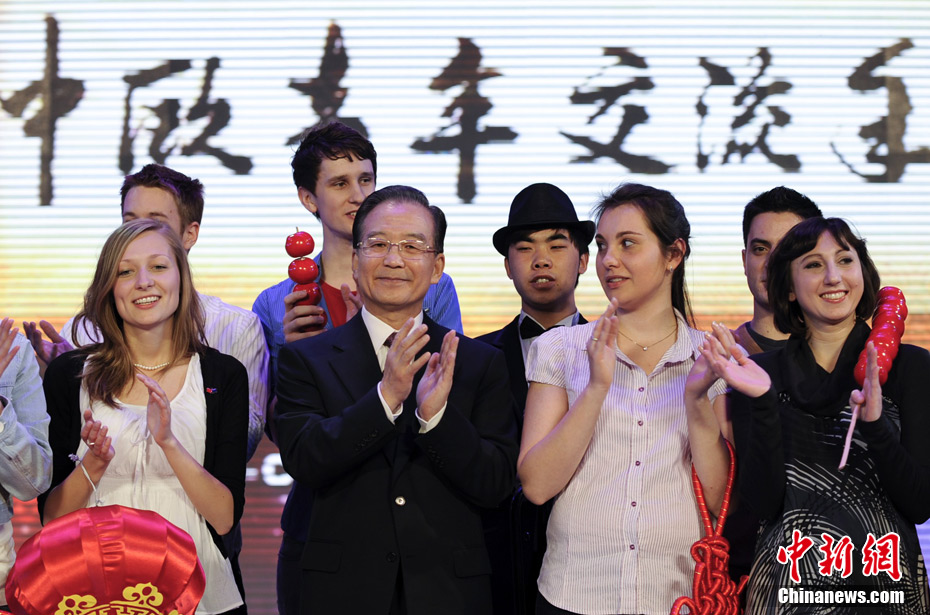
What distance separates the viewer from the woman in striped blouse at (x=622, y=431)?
2.11 m

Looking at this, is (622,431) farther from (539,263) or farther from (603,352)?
(539,263)

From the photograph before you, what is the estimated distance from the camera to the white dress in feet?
7.51

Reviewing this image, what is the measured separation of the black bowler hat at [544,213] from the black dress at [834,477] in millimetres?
917

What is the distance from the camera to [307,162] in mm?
3092

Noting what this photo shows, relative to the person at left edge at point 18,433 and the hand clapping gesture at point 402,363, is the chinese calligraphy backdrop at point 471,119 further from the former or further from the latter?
the hand clapping gesture at point 402,363

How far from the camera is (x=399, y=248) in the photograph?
2342mm

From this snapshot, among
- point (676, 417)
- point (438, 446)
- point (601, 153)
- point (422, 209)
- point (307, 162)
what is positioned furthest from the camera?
point (601, 153)

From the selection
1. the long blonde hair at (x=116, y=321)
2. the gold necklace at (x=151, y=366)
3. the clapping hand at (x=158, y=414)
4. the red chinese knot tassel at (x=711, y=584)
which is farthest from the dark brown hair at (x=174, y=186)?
the red chinese knot tassel at (x=711, y=584)

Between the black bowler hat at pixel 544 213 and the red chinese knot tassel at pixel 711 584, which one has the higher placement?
the black bowler hat at pixel 544 213

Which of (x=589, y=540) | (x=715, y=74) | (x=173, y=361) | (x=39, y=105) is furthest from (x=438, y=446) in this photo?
(x=39, y=105)

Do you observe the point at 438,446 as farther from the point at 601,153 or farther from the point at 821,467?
the point at 601,153

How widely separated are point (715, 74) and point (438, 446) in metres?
2.98

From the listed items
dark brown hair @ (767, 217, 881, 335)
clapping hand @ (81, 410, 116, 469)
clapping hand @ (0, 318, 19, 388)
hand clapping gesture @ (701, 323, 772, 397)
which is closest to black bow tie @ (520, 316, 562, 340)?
dark brown hair @ (767, 217, 881, 335)

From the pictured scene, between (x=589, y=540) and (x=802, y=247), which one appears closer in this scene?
(x=589, y=540)
